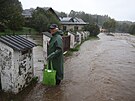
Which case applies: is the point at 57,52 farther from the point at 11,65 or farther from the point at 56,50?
the point at 11,65

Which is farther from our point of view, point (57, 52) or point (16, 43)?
point (57, 52)

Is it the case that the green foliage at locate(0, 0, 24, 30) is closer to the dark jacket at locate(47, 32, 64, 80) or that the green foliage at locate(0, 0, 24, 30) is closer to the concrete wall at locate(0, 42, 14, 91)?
the dark jacket at locate(47, 32, 64, 80)

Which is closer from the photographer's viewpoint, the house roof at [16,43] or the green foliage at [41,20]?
the house roof at [16,43]

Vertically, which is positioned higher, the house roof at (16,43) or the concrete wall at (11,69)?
the house roof at (16,43)

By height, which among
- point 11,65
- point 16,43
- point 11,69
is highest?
point 16,43

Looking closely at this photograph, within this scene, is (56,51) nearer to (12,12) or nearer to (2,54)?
(2,54)

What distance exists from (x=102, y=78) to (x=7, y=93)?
399 centimetres

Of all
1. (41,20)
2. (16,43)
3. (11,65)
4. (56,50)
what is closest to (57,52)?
A: (56,50)

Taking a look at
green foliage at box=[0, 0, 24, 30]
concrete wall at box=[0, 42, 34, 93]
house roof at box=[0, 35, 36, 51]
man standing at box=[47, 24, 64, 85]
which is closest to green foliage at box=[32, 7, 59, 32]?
green foliage at box=[0, 0, 24, 30]

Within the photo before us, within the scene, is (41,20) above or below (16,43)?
above

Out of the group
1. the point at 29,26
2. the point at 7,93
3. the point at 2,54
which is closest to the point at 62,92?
the point at 7,93

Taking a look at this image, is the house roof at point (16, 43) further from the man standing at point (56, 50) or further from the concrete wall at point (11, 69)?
the man standing at point (56, 50)

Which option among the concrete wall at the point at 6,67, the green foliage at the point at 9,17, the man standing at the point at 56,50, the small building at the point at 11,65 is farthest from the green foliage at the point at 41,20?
the concrete wall at the point at 6,67

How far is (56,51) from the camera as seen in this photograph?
6.68 m
